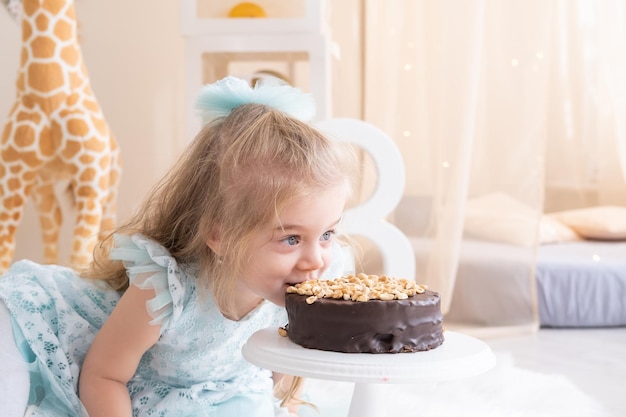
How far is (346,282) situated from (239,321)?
239mm

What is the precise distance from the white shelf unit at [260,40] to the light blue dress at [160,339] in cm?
99

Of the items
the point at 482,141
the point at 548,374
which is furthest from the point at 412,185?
the point at 548,374

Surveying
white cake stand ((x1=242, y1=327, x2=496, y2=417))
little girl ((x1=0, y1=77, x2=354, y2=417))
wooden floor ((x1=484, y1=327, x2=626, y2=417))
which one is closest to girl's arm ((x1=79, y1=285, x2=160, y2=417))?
little girl ((x1=0, y1=77, x2=354, y2=417))

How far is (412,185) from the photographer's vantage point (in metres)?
2.78

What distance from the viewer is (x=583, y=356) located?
2344mm

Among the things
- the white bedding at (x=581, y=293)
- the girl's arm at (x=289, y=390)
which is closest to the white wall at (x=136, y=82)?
the white bedding at (x=581, y=293)

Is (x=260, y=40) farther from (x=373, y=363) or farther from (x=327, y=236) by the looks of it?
(x=373, y=363)

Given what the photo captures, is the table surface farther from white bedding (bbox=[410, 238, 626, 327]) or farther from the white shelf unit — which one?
white bedding (bbox=[410, 238, 626, 327])

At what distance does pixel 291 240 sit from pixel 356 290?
14 centimetres

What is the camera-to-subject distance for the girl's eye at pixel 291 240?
4.00ft

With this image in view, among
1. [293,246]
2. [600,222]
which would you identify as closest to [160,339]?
[293,246]

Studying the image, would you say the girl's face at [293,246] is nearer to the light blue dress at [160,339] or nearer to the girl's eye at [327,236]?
the girl's eye at [327,236]

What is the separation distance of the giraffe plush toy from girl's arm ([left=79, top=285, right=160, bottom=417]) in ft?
3.07

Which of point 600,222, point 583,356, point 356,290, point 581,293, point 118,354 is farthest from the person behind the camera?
point 600,222
